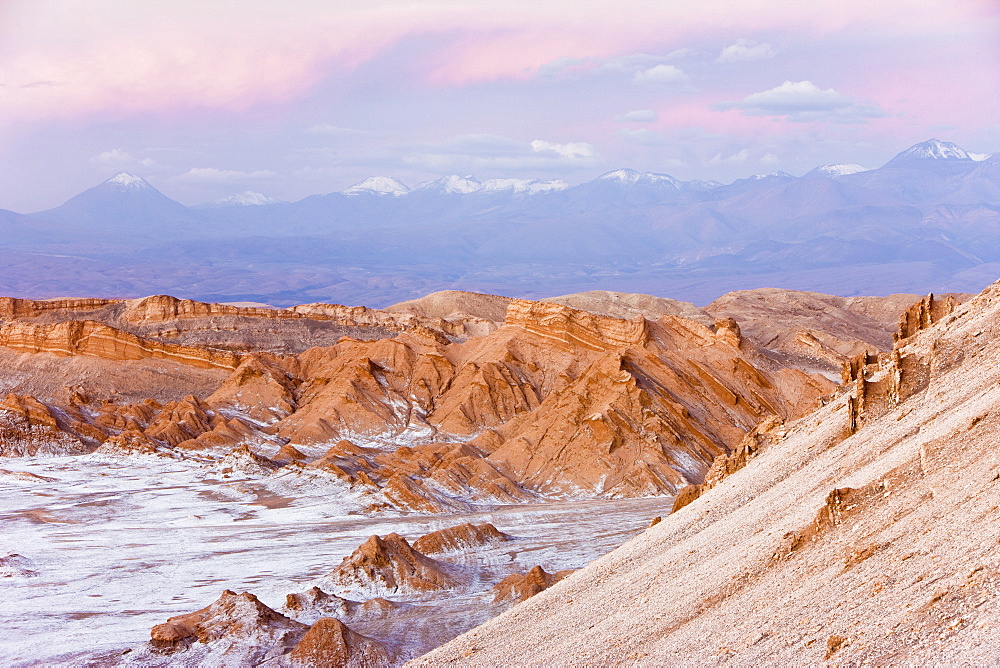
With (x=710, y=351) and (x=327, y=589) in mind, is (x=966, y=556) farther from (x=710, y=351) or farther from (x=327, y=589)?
(x=710, y=351)

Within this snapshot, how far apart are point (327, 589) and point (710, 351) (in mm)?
39318

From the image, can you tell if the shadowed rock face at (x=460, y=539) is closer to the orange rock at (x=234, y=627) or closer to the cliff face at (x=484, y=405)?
the cliff face at (x=484, y=405)

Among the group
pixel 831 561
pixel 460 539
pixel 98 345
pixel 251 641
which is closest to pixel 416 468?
pixel 460 539

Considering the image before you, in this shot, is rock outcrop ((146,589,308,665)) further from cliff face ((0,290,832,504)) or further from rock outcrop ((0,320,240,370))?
rock outcrop ((0,320,240,370))

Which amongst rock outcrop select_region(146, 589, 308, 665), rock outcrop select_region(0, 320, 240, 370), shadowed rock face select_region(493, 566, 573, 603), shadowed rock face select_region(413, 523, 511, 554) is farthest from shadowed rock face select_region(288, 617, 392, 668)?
rock outcrop select_region(0, 320, 240, 370)

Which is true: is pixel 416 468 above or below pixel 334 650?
below

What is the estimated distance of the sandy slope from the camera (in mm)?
17188

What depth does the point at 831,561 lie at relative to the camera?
20.7m

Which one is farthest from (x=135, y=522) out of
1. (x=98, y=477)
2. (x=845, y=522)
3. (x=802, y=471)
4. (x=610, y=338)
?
(x=845, y=522)

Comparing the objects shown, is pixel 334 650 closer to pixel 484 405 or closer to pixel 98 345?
pixel 484 405

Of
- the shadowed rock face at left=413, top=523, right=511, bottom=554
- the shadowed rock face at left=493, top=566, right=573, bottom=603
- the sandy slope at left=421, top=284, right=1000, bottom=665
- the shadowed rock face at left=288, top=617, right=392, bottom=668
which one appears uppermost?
the sandy slope at left=421, top=284, right=1000, bottom=665

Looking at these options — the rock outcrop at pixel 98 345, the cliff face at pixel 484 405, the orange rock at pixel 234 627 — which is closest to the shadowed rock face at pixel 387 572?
the orange rock at pixel 234 627

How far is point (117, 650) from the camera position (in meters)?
32.0

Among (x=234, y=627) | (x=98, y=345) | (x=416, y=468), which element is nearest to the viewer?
(x=234, y=627)
